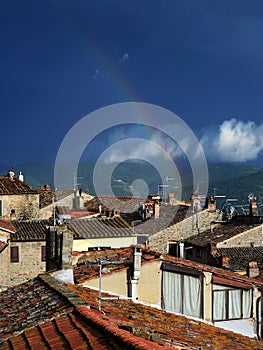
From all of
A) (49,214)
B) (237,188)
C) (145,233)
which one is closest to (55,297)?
(145,233)

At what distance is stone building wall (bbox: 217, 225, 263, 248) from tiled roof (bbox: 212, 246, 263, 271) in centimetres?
56

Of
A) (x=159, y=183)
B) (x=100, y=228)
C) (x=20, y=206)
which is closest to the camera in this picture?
(x=100, y=228)

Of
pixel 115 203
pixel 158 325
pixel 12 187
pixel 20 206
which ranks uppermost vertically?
pixel 12 187

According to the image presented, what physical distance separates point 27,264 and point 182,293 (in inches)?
660

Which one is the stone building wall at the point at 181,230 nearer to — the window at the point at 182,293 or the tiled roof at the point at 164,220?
the tiled roof at the point at 164,220

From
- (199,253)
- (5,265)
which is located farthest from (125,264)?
(199,253)

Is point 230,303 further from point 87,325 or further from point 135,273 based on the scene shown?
point 87,325

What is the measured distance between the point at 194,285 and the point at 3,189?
1078 inches

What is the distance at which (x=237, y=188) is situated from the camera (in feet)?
290

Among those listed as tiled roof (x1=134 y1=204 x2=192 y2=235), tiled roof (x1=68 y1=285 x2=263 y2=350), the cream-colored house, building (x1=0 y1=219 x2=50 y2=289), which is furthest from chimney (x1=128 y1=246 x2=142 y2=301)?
tiled roof (x1=134 y1=204 x2=192 y2=235)

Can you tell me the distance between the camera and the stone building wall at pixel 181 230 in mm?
34556

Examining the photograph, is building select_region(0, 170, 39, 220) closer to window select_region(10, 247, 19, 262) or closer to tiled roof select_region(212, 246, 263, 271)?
window select_region(10, 247, 19, 262)

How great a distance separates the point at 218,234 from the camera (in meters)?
33.6

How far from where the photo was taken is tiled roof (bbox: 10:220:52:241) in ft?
87.0
